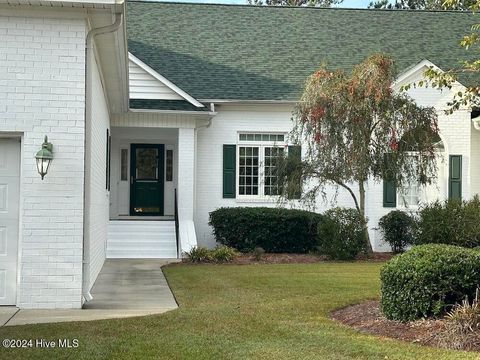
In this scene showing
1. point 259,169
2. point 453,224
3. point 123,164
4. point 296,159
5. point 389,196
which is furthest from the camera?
point 123,164

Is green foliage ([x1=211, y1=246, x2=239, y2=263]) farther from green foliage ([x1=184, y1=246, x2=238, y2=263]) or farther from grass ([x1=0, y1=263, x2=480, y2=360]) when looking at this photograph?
grass ([x1=0, y1=263, x2=480, y2=360])

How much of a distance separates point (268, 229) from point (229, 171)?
2344 mm

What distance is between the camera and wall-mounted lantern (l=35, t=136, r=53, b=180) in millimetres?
8852

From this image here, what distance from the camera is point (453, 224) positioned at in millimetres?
17141

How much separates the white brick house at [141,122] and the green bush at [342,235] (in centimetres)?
265

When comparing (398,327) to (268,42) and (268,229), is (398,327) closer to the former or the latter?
(268,229)

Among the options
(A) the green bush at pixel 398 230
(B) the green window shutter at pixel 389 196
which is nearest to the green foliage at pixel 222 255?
(A) the green bush at pixel 398 230

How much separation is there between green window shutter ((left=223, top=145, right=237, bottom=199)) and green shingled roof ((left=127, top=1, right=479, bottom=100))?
1.54 metres

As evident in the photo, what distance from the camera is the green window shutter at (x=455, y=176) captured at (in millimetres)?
20141

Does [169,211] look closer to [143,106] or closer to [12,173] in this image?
[143,106]

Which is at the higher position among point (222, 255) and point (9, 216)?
point (9, 216)

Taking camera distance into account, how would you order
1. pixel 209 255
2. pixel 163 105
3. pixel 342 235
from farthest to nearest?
pixel 163 105 → pixel 342 235 → pixel 209 255

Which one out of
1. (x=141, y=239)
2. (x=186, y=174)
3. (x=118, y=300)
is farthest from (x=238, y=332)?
(x=186, y=174)

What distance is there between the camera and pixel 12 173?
9.41m
